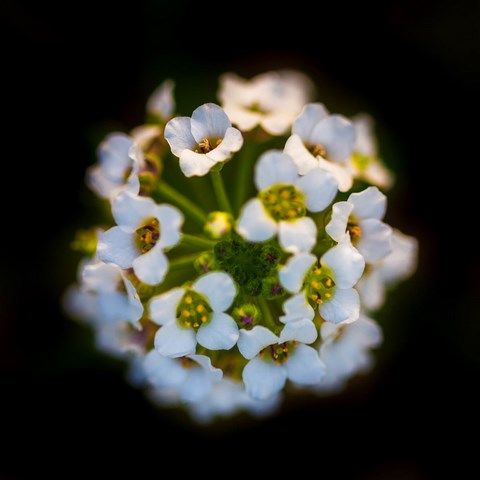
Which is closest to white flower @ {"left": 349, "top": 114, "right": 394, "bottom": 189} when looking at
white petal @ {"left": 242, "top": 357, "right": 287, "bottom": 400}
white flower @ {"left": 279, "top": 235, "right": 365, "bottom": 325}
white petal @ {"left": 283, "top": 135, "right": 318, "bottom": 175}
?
white petal @ {"left": 283, "top": 135, "right": 318, "bottom": 175}

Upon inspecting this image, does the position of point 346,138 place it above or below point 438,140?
below

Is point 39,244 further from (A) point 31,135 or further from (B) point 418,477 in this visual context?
(B) point 418,477

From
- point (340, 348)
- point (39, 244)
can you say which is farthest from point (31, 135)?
point (340, 348)

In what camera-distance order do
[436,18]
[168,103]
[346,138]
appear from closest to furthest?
→ [346,138] → [168,103] → [436,18]

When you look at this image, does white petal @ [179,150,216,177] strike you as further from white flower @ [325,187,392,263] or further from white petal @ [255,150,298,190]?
white flower @ [325,187,392,263]

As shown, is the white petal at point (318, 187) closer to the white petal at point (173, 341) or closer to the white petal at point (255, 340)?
the white petal at point (255, 340)

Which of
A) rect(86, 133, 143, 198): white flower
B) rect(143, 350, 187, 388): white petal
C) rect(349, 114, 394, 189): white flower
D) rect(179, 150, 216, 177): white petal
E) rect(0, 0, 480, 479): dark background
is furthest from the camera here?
rect(0, 0, 480, 479): dark background
